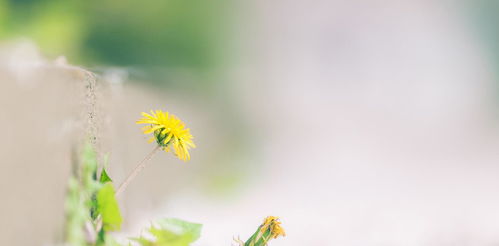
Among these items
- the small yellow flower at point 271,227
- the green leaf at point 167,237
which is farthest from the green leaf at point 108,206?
the small yellow flower at point 271,227

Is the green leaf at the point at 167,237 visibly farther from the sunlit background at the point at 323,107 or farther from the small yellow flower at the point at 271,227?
the sunlit background at the point at 323,107

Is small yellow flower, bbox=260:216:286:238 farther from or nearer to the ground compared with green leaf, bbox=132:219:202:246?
farther from the ground

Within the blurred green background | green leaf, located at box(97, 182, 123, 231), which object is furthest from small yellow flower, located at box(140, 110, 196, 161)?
the blurred green background

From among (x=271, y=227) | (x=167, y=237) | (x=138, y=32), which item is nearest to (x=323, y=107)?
(x=138, y=32)

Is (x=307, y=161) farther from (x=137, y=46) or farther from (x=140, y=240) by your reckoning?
(x=140, y=240)

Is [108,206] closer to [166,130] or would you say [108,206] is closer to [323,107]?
[166,130]

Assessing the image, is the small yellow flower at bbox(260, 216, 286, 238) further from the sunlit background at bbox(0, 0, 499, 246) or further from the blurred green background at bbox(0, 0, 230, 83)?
the blurred green background at bbox(0, 0, 230, 83)
